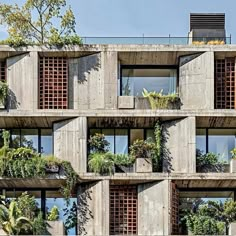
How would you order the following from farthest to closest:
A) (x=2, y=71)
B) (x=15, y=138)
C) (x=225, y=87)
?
(x=15, y=138)
(x=2, y=71)
(x=225, y=87)

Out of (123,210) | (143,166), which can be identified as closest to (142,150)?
(143,166)

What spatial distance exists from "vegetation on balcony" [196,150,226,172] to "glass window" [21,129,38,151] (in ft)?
25.4

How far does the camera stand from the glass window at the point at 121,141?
3859 centimetres

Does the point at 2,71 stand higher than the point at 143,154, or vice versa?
the point at 2,71

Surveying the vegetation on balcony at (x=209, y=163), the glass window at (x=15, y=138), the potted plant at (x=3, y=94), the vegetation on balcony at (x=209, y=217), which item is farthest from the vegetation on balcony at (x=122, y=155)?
the potted plant at (x=3, y=94)

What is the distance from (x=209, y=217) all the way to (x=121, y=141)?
5.63 metres

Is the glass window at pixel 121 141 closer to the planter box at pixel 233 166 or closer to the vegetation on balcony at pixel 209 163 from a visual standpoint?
the vegetation on balcony at pixel 209 163

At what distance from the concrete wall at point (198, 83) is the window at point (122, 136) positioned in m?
2.44

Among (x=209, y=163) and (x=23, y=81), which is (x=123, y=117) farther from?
(x=23, y=81)

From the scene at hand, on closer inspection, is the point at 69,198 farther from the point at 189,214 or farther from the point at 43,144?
the point at 189,214

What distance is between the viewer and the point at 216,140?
3922 cm

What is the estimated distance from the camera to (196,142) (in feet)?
128

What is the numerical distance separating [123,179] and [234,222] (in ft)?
17.2

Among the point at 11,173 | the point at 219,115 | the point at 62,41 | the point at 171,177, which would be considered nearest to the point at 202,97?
the point at 219,115
